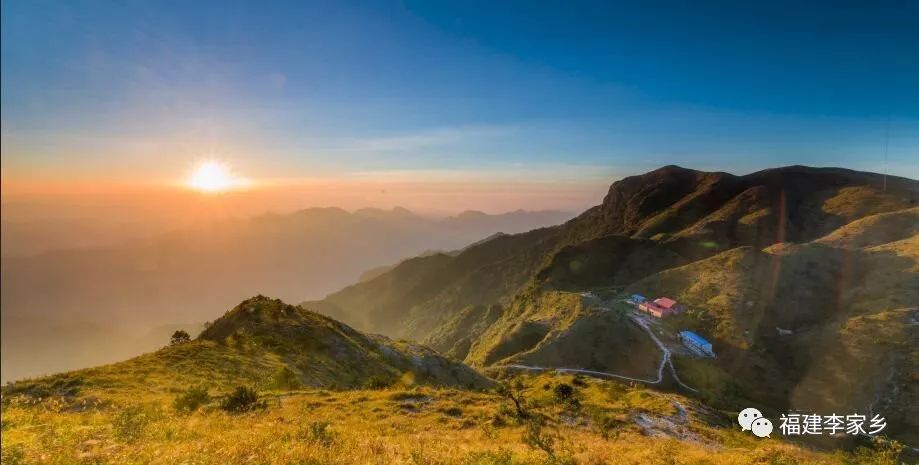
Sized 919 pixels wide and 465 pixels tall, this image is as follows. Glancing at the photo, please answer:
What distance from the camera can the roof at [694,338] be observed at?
8394 centimetres

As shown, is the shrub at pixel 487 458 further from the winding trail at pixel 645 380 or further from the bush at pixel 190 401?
the winding trail at pixel 645 380

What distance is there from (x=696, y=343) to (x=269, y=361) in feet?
275

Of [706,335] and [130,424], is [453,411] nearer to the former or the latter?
[130,424]

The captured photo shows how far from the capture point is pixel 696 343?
3334 inches

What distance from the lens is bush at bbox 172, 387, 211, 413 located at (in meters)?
21.0

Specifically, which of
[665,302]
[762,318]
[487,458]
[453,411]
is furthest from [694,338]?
[487,458]

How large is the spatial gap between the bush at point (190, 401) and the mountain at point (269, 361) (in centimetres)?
493

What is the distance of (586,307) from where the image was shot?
104 metres

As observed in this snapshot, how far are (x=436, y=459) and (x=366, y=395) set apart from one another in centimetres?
1531

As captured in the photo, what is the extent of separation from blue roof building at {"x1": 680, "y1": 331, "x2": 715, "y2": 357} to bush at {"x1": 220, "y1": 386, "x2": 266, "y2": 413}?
285 feet

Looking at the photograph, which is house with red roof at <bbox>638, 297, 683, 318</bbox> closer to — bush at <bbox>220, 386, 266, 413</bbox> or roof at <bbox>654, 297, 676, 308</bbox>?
roof at <bbox>654, 297, 676, 308</bbox>

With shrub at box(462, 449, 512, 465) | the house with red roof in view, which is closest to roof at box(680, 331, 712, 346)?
the house with red roof

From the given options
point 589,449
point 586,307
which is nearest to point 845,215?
point 586,307

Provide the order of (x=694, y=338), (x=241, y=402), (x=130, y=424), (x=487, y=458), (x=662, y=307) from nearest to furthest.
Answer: (x=487, y=458), (x=130, y=424), (x=241, y=402), (x=694, y=338), (x=662, y=307)
